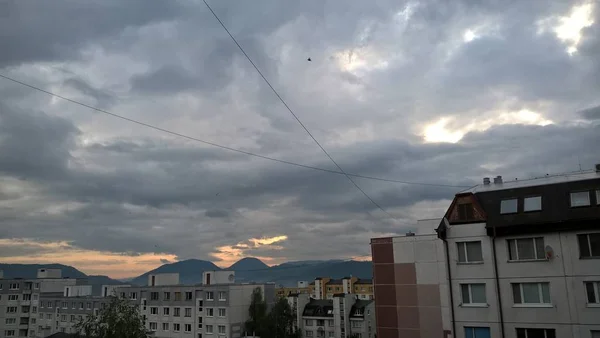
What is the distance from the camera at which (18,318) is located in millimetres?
95750

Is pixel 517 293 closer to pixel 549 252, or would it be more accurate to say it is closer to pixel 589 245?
pixel 549 252

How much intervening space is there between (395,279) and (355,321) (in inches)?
2493

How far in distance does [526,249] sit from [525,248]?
8 centimetres

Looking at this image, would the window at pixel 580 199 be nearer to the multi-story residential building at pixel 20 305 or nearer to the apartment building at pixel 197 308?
the apartment building at pixel 197 308

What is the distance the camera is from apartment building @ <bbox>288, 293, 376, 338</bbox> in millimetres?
91125

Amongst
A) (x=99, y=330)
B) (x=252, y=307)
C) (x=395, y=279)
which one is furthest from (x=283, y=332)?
(x=99, y=330)

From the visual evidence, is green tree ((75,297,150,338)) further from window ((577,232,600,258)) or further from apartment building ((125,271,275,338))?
apartment building ((125,271,275,338))

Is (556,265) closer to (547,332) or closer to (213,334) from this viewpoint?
(547,332)

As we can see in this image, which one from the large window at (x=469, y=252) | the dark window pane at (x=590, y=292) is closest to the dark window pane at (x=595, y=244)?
the dark window pane at (x=590, y=292)

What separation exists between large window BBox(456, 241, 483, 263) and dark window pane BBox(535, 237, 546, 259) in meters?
3.24

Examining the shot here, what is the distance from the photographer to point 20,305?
96625 millimetres

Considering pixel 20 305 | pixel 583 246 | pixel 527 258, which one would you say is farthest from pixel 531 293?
pixel 20 305

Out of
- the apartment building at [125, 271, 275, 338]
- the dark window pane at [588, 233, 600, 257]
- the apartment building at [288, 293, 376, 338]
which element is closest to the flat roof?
the dark window pane at [588, 233, 600, 257]

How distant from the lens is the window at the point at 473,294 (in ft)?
90.4
